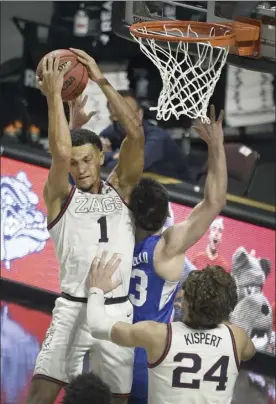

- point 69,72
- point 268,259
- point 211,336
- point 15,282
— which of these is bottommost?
point 15,282

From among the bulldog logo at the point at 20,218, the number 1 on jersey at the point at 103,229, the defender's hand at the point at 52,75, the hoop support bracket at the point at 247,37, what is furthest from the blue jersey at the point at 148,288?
the bulldog logo at the point at 20,218

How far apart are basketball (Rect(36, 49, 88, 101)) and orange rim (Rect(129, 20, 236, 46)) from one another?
0.53 metres

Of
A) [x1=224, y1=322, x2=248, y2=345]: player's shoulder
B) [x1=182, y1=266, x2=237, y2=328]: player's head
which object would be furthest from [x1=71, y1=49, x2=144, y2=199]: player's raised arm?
[x1=224, y1=322, x2=248, y2=345]: player's shoulder

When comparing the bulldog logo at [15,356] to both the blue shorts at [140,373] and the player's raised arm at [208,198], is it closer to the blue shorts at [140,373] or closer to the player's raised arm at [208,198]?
the blue shorts at [140,373]

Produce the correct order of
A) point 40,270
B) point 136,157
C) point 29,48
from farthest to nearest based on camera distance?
point 29,48 < point 40,270 < point 136,157

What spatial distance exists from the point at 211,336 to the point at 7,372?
304cm

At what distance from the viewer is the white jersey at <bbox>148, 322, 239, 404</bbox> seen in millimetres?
5406

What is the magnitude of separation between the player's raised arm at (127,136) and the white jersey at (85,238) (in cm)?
26

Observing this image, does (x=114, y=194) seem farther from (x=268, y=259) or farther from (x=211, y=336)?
(x=268, y=259)

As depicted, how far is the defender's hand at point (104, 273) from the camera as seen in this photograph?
596 centimetres

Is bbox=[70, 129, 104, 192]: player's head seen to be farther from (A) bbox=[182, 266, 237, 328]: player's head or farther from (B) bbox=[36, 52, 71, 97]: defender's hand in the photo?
(A) bbox=[182, 266, 237, 328]: player's head

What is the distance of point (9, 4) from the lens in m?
12.3

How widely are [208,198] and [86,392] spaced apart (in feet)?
4.68

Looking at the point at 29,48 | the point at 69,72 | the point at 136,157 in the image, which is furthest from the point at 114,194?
the point at 29,48
